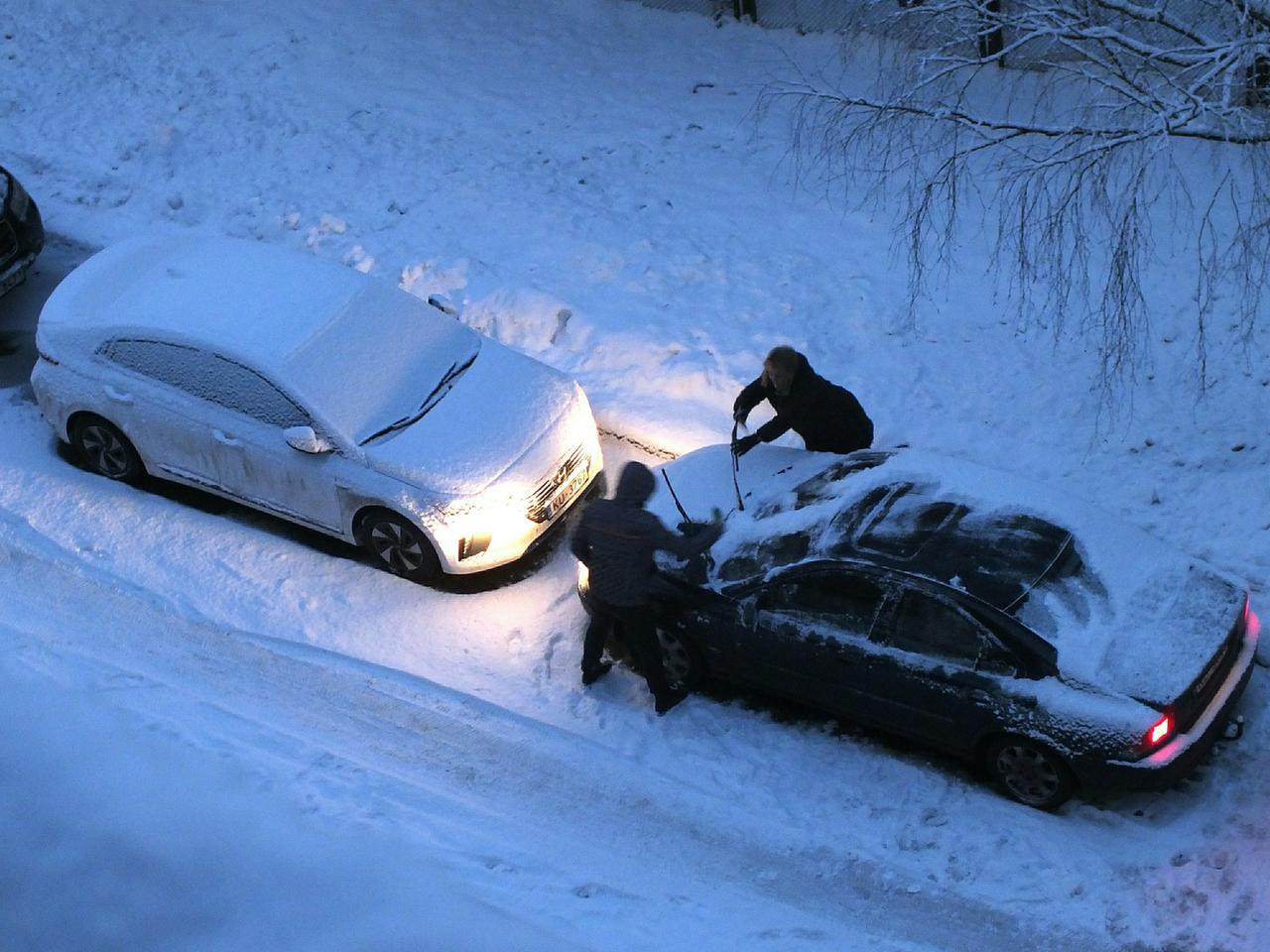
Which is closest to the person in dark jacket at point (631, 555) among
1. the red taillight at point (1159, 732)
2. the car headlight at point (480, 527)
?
the car headlight at point (480, 527)

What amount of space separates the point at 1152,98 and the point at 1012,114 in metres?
5.27

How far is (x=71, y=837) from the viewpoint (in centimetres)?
596

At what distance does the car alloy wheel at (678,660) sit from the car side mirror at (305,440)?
8.58ft

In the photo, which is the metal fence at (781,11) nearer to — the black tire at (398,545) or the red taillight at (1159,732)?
the black tire at (398,545)

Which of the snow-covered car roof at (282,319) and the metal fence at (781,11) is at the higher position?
the metal fence at (781,11)

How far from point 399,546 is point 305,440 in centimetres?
98

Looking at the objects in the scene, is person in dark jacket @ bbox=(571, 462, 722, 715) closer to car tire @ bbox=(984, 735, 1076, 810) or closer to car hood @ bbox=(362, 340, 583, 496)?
car hood @ bbox=(362, 340, 583, 496)

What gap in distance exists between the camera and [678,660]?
8812 millimetres

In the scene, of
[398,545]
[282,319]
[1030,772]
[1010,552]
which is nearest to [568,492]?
[398,545]

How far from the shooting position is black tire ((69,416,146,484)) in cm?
1017

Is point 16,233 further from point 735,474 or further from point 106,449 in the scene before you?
point 735,474

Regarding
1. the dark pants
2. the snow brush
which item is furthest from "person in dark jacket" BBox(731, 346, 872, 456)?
the dark pants

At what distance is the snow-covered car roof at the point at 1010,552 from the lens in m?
7.72

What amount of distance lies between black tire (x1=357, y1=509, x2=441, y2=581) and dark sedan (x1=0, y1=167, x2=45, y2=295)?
4.79m
